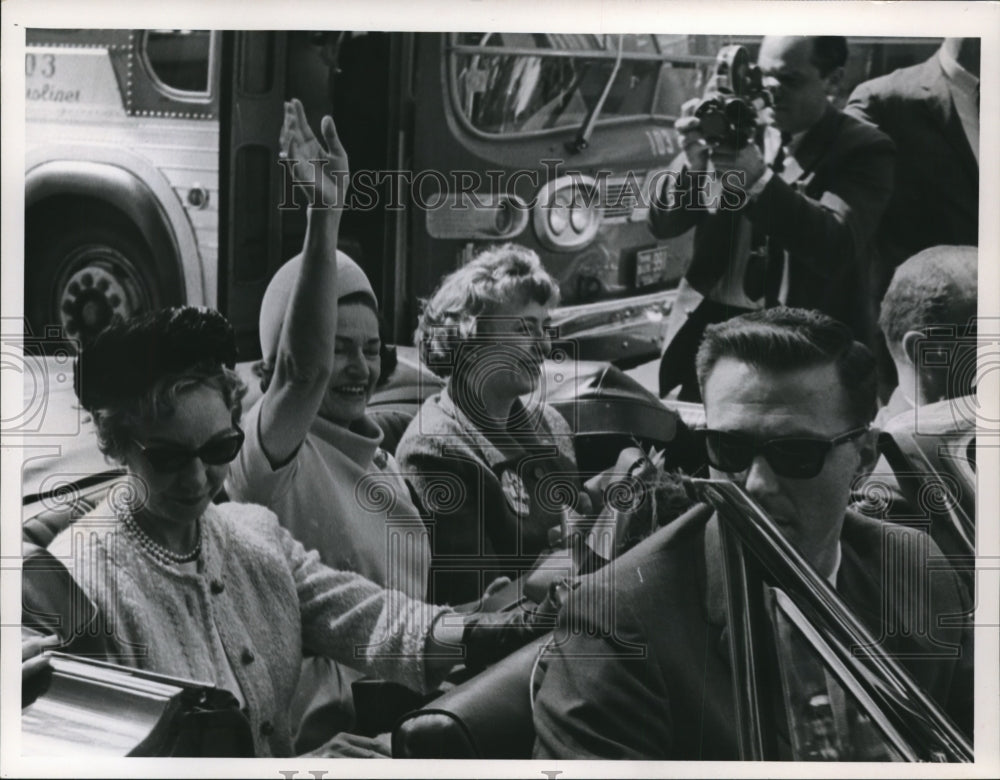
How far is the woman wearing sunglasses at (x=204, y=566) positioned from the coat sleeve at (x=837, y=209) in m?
1.23

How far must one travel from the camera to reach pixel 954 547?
12.9 ft

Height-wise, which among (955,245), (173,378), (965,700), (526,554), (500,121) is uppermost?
(500,121)

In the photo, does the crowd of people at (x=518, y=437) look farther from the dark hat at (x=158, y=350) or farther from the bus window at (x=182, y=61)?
the bus window at (x=182, y=61)

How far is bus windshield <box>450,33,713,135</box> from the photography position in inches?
151

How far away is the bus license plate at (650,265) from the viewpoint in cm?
388

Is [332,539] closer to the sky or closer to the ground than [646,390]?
closer to the ground

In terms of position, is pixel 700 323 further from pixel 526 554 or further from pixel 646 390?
pixel 526 554

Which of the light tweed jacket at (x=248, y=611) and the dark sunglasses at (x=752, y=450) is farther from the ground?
the dark sunglasses at (x=752, y=450)

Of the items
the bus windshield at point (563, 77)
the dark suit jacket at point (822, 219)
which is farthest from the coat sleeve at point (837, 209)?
the bus windshield at point (563, 77)

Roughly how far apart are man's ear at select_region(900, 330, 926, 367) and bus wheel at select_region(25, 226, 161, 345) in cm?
200

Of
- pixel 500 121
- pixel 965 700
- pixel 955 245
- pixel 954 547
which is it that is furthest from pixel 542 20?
pixel 965 700

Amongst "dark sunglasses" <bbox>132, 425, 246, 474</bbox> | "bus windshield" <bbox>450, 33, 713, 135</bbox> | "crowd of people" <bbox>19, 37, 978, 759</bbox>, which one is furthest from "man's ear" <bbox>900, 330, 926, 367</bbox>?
"dark sunglasses" <bbox>132, 425, 246, 474</bbox>

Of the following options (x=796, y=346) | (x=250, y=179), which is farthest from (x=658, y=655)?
(x=250, y=179)

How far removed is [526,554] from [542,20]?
1.42 meters
